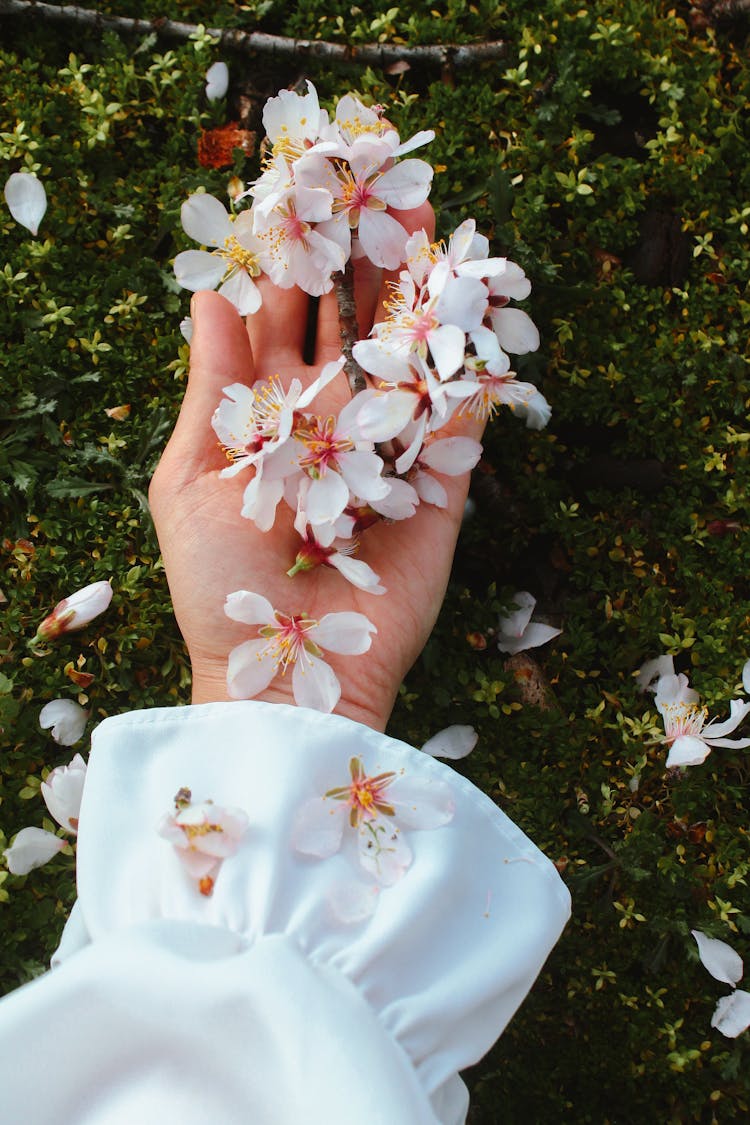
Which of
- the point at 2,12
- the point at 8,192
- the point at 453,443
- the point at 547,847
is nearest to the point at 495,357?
the point at 453,443

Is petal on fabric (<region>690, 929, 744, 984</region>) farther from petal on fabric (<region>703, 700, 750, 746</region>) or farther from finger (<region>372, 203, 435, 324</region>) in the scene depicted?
finger (<region>372, 203, 435, 324</region>)

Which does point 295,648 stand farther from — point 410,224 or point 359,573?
point 410,224

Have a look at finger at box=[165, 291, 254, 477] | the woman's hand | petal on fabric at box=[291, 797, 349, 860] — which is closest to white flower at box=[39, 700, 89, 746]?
the woman's hand

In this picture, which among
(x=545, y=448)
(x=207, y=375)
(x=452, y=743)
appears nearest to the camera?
(x=207, y=375)

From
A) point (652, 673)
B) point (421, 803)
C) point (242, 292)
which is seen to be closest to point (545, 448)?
point (652, 673)

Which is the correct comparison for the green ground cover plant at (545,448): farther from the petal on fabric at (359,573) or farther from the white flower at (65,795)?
the petal on fabric at (359,573)

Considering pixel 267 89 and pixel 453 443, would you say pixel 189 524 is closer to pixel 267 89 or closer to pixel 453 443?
pixel 453 443
